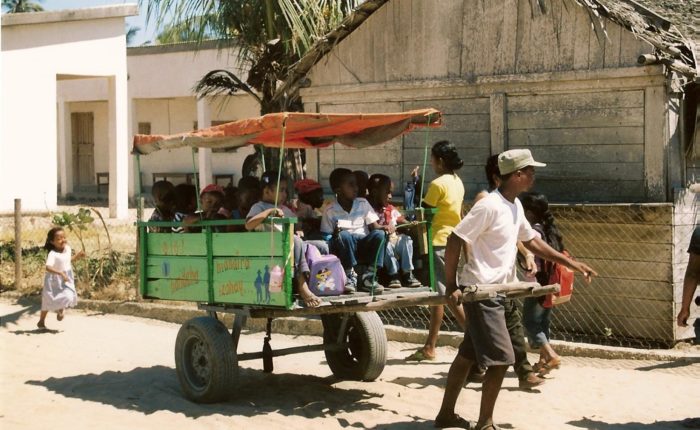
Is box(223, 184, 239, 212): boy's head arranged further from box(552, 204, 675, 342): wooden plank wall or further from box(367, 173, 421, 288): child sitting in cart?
box(552, 204, 675, 342): wooden plank wall

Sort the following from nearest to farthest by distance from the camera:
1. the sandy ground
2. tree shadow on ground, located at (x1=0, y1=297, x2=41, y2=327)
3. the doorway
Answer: the sandy ground < tree shadow on ground, located at (x1=0, y1=297, x2=41, y2=327) < the doorway

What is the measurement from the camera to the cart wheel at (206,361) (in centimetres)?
739

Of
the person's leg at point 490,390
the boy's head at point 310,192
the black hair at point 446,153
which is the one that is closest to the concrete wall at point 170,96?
the black hair at point 446,153

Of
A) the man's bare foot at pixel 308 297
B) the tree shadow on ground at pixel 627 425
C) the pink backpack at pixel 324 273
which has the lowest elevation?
the tree shadow on ground at pixel 627 425

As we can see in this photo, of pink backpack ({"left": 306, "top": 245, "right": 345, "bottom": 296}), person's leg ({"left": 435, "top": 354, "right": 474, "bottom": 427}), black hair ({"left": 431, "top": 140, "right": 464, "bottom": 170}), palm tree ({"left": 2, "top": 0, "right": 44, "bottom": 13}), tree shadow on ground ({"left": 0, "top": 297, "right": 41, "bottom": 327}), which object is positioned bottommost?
tree shadow on ground ({"left": 0, "top": 297, "right": 41, "bottom": 327})

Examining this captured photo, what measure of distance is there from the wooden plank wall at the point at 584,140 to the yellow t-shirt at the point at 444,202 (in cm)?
211

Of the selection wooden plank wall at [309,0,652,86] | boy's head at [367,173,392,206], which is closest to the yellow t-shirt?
boy's head at [367,173,392,206]

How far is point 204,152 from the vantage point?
81.2 ft

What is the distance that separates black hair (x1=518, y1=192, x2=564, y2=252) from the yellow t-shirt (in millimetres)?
697

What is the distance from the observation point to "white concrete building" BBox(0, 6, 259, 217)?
63.4 feet

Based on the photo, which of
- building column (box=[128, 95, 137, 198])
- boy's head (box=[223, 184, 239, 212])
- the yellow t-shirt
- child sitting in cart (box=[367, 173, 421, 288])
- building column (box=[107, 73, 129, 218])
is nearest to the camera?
child sitting in cart (box=[367, 173, 421, 288])

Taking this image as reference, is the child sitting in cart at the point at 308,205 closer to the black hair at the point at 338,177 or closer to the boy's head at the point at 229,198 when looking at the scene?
the black hair at the point at 338,177

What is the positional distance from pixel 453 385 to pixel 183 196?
3200 millimetres

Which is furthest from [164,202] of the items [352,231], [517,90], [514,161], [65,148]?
[65,148]
